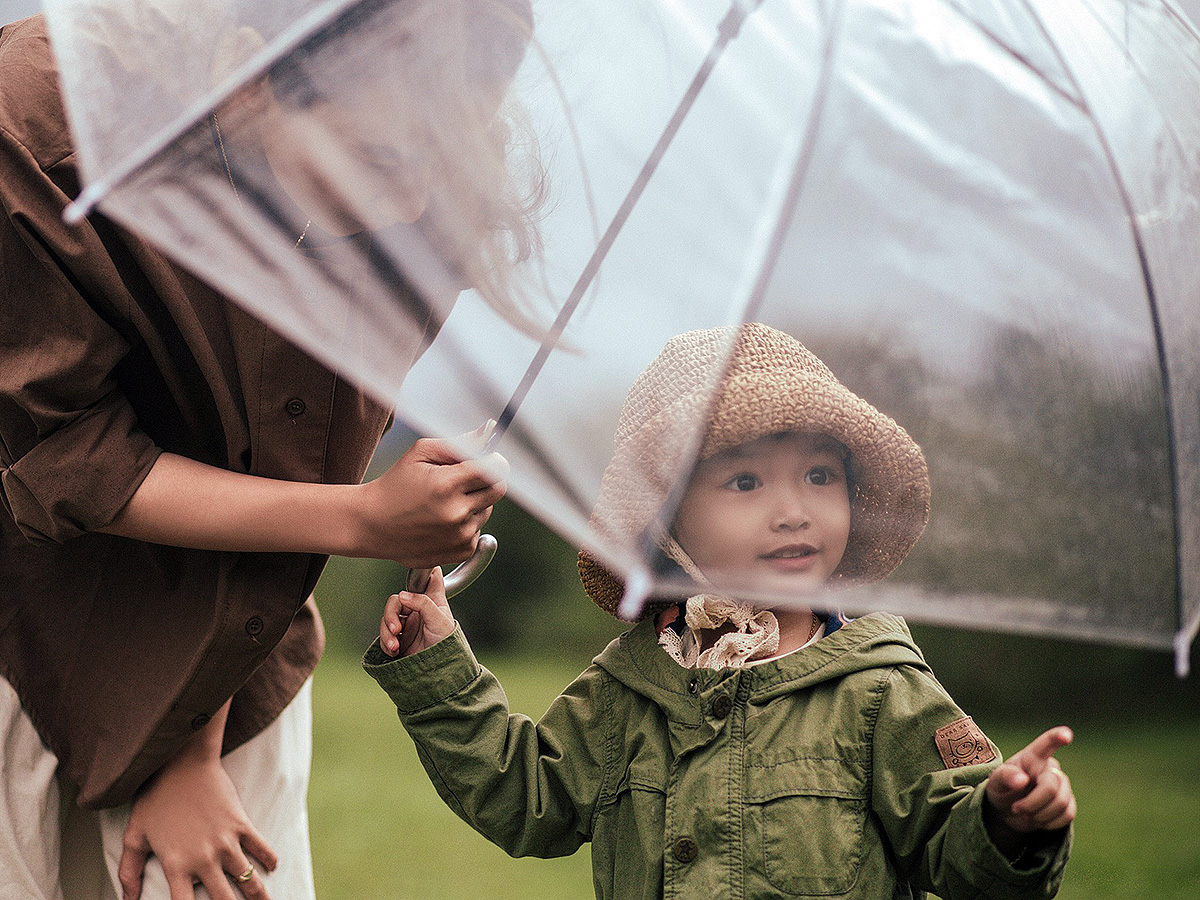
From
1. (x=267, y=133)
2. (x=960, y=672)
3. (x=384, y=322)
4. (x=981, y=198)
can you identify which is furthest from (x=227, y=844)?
(x=960, y=672)

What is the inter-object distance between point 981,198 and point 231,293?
0.60 meters

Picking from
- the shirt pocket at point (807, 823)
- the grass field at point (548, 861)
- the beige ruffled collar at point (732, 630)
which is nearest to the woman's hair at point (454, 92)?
the beige ruffled collar at point (732, 630)

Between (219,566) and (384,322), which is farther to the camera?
(219,566)

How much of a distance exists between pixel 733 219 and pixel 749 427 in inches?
9.3

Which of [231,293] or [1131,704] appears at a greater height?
[231,293]

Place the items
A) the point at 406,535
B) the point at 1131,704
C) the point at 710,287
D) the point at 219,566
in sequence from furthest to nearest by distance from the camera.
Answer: the point at 1131,704
the point at 219,566
the point at 406,535
the point at 710,287

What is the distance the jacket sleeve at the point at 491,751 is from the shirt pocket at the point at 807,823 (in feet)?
0.63

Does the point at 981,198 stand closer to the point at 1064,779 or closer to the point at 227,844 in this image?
the point at 1064,779

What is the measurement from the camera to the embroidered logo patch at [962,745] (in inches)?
47.6

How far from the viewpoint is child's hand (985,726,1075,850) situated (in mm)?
1076

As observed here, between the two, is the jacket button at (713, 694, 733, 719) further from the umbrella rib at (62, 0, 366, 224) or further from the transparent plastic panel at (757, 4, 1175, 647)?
the umbrella rib at (62, 0, 366, 224)

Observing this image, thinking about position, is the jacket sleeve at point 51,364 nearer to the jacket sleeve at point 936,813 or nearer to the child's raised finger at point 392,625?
the child's raised finger at point 392,625

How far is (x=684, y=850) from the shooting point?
49.6 inches

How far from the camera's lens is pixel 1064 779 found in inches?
42.8
